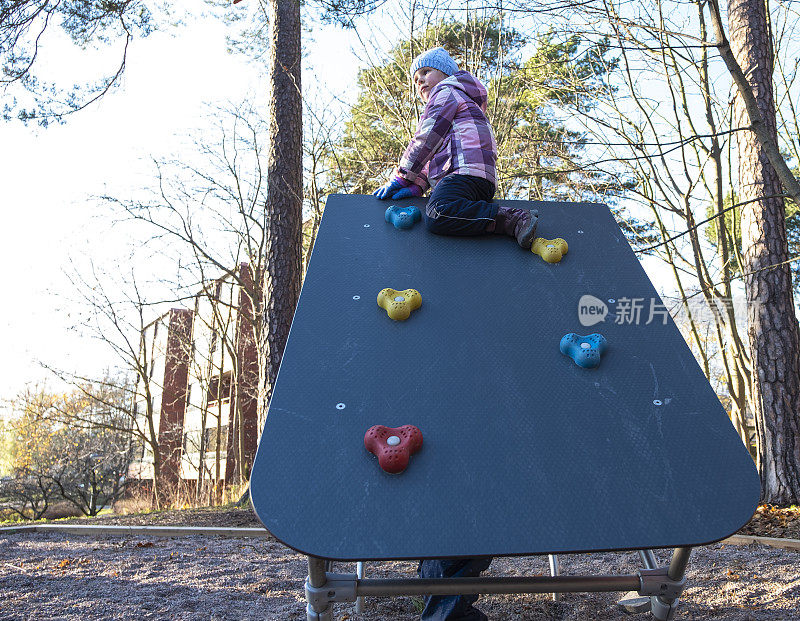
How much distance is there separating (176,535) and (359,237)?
250 cm

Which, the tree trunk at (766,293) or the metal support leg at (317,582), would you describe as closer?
the metal support leg at (317,582)

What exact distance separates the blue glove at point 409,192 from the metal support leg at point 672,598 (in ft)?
4.87

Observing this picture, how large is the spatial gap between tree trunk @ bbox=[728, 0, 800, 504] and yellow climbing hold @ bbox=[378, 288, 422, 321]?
2.98 metres

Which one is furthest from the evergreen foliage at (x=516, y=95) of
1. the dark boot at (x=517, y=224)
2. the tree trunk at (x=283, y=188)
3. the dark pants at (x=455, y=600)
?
the dark pants at (x=455, y=600)

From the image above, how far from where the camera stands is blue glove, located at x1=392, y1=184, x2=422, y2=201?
2215mm

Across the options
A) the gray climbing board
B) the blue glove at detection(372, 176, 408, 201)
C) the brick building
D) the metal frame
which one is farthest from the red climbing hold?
the brick building

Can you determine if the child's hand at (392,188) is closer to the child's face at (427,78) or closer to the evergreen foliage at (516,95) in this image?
the child's face at (427,78)

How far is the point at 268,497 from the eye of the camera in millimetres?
1111

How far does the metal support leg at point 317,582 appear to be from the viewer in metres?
1.23

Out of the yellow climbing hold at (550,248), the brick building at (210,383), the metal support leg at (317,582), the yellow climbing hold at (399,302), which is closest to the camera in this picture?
the metal support leg at (317,582)

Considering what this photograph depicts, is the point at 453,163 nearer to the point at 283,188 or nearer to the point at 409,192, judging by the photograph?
the point at 409,192

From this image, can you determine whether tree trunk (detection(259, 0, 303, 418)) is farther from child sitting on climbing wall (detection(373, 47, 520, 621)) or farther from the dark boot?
the dark boot

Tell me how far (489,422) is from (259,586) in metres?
1.51

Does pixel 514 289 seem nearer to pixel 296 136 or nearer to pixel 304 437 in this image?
pixel 304 437
